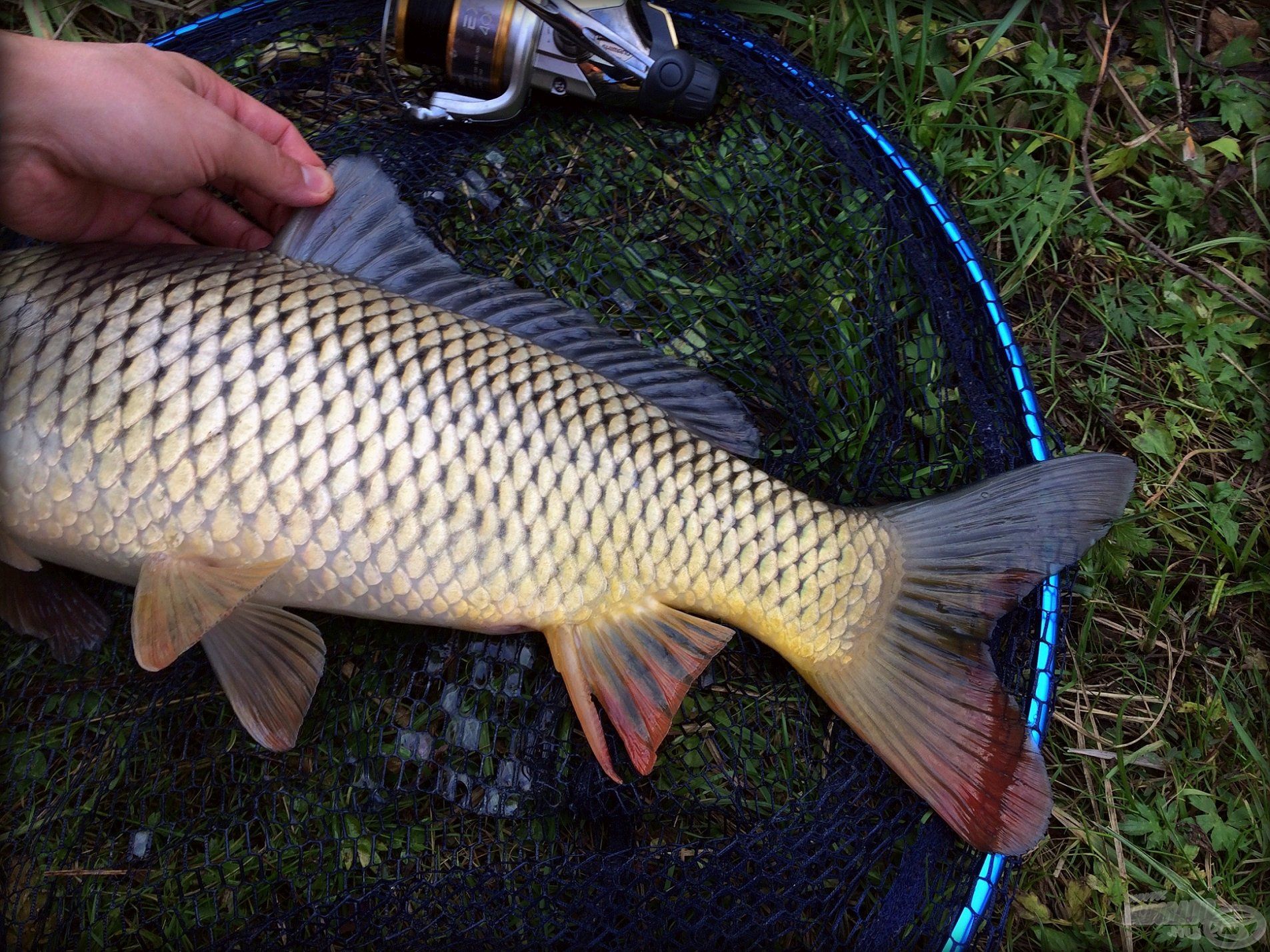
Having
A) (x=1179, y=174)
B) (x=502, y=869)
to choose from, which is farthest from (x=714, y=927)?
(x=1179, y=174)

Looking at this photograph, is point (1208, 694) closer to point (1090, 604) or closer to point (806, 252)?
point (1090, 604)

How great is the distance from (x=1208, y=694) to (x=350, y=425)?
1718mm

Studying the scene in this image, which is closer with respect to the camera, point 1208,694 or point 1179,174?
point 1208,694

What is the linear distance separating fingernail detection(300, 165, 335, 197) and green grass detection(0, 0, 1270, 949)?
29.2 inches

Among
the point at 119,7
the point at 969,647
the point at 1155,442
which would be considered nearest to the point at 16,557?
the point at 119,7

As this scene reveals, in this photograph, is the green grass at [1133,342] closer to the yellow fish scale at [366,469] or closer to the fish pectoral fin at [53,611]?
the yellow fish scale at [366,469]

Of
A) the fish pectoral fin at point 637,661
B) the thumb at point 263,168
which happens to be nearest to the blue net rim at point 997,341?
the thumb at point 263,168

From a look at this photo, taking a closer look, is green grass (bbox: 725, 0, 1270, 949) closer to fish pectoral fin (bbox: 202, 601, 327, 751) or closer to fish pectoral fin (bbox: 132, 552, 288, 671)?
fish pectoral fin (bbox: 202, 601, 327, 751)

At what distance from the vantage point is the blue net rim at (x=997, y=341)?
4.64 feet

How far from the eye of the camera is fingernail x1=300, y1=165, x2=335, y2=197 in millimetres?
1476

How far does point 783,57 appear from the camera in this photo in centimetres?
168

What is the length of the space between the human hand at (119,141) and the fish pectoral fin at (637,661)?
86 cm

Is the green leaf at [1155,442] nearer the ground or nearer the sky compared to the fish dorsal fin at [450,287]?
nearer the ground
